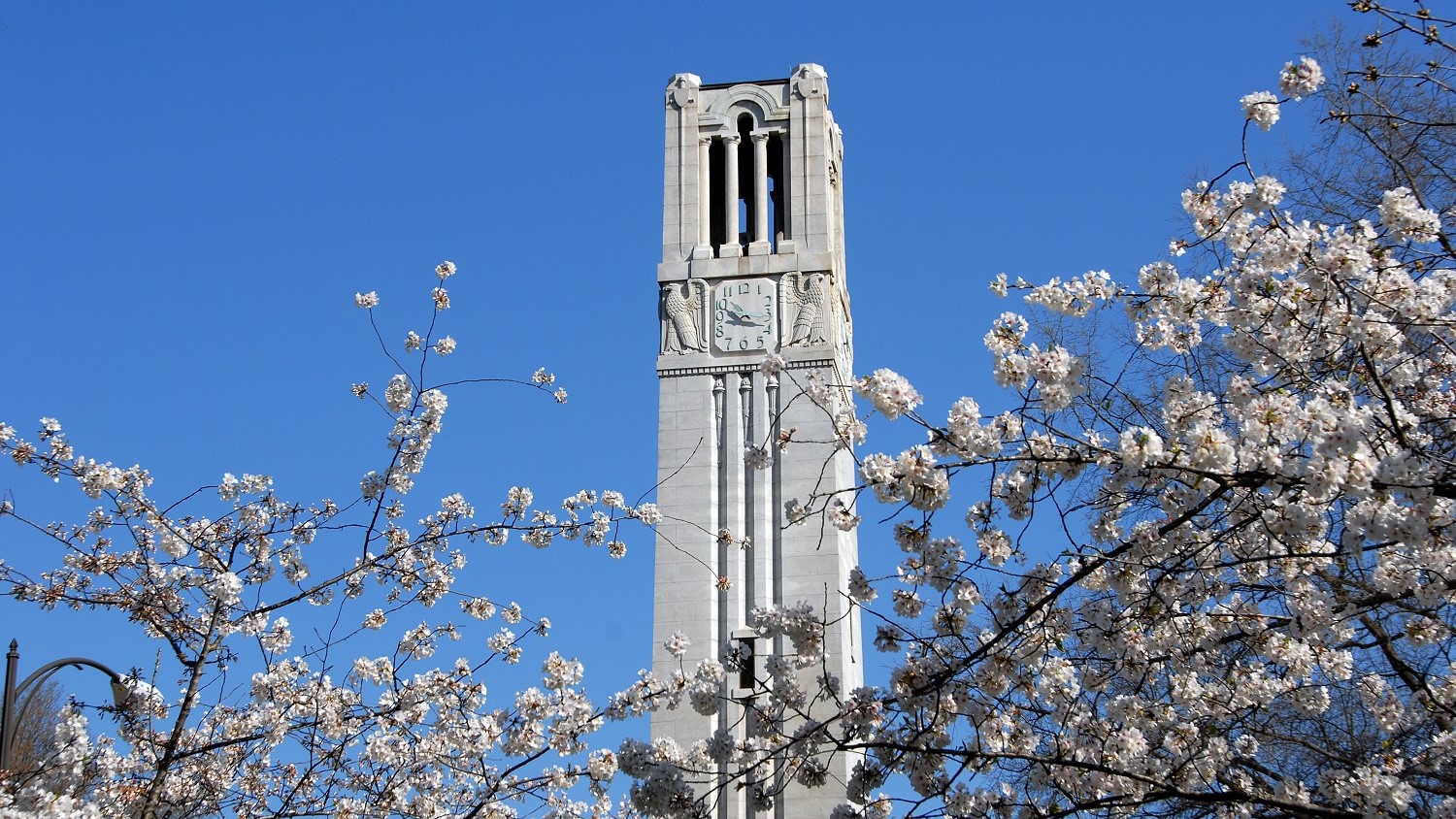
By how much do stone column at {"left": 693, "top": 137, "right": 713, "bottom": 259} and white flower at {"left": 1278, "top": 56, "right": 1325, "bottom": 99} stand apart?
18230 millimetres

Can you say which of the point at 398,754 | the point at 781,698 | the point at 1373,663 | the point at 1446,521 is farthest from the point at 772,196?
the point at 1446,521

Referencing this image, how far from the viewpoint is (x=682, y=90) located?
1139 inches

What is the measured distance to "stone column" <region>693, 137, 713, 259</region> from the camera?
89.7 ft

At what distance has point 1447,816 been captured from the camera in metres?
7.69

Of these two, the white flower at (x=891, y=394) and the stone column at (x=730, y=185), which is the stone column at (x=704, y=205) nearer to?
the stone column at (x=730, y=185)

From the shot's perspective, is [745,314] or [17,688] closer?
[17,688]

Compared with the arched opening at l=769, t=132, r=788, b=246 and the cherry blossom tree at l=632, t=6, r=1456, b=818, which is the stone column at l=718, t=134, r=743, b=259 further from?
the cherry blossom tree at l=632, t=6, r=1456, b=818

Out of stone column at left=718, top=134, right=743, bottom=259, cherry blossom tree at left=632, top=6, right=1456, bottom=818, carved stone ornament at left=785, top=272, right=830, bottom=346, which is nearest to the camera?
cherry blossom tree at left=632, top=6, right=1456, bottom=818

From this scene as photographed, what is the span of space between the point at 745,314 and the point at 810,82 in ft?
15.2

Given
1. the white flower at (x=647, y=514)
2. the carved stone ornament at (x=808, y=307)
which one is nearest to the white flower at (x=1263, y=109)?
the white flower at (x=647, y=514)

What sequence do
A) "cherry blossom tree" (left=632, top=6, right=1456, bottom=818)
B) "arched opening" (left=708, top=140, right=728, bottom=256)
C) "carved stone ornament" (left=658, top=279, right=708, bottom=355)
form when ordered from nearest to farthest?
"cherry blossom tree" (left=632, top=6, right=1456, bottom=818) < "carved stone ornament" (left=658, top=279, right=708, bottom=355) < "arched opening" (left=708, top=140, right=728, bottom=256)

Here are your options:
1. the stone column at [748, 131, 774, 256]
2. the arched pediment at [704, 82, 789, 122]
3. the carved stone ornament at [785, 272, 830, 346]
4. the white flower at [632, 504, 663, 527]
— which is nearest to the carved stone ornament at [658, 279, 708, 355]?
the stone column at [748, 131, 774, 256]

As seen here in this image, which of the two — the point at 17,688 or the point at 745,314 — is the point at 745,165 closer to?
the point at 745,314

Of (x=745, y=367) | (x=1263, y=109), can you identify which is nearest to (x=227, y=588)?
(x=1263, y=109)
